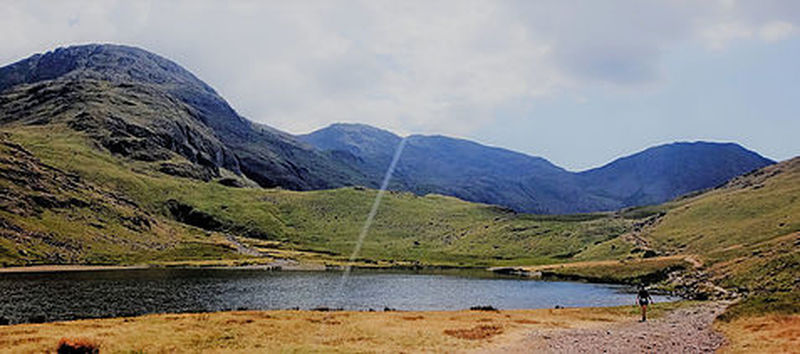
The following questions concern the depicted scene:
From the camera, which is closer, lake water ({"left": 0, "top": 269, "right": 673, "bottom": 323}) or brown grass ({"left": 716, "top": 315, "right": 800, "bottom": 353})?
brown grass ({"left": 716, "top": 315, "right": 800, "bottom": 353})

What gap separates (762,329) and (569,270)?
132 m

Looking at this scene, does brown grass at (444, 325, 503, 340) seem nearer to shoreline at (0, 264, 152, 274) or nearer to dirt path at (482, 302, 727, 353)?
dirt path at (482, 302, 727, 353)

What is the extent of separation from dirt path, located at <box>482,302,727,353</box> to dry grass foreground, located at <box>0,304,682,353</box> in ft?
8.10

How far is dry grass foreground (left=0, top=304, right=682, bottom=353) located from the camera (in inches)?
1570

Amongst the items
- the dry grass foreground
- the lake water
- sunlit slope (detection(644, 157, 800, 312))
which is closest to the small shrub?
the dry grass foreground

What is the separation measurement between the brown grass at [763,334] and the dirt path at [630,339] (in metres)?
1.19

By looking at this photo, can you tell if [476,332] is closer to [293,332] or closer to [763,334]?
[293,332]

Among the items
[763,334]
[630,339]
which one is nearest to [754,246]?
[763,334]

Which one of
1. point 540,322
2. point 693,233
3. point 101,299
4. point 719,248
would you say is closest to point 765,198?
point 693,233

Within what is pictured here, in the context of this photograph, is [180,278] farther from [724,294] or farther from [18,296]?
[724,294]

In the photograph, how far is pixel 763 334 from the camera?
135ft

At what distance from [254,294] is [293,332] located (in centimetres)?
6112

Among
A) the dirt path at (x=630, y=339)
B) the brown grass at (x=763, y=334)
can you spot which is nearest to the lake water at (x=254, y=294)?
the dirt path at (x=630, y=339)

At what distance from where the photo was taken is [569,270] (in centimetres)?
17138
